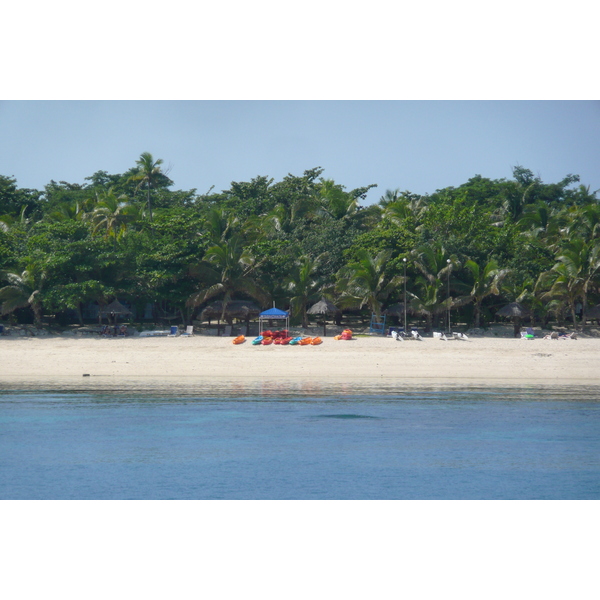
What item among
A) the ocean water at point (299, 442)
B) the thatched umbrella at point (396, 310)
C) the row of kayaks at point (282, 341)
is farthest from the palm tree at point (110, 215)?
the ocean water at point (299, 442)

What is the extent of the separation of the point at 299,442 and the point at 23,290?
60.7 ft

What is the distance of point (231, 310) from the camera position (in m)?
29.4

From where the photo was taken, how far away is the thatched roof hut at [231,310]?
29359 millimetres

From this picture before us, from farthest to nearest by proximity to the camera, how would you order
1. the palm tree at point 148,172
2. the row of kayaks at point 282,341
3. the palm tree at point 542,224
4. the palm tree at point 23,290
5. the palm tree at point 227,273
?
the palm tree at point 148,172 → the palm tree at point 542,224 → the palm tree at point 227,273 → the palm tree at point 23,290 → the row of kayaks at point 282,341

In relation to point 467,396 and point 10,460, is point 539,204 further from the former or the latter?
point 10,460

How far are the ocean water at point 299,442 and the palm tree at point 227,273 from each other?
1066 cm

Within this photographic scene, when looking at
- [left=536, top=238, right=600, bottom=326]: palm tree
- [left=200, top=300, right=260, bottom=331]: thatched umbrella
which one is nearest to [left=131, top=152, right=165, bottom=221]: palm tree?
[left=200, top=300, right=260, bottom=331]: thatched umbrella

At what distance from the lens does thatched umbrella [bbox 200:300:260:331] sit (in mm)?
29359

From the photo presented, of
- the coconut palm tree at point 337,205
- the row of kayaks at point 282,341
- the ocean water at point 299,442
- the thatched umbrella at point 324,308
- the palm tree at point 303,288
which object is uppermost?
the coconut palm tree at point 337,205

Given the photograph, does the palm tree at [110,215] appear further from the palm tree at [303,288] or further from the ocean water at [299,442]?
the ocean water at [299,442]

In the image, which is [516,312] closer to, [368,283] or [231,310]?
[368,283]

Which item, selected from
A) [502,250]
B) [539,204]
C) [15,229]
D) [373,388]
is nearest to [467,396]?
[373,388]

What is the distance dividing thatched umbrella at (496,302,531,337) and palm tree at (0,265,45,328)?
61.8ft

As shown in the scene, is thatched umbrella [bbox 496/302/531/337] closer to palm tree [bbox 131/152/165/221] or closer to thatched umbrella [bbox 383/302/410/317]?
thatched umbrella [bbox 383/302/410/317]
